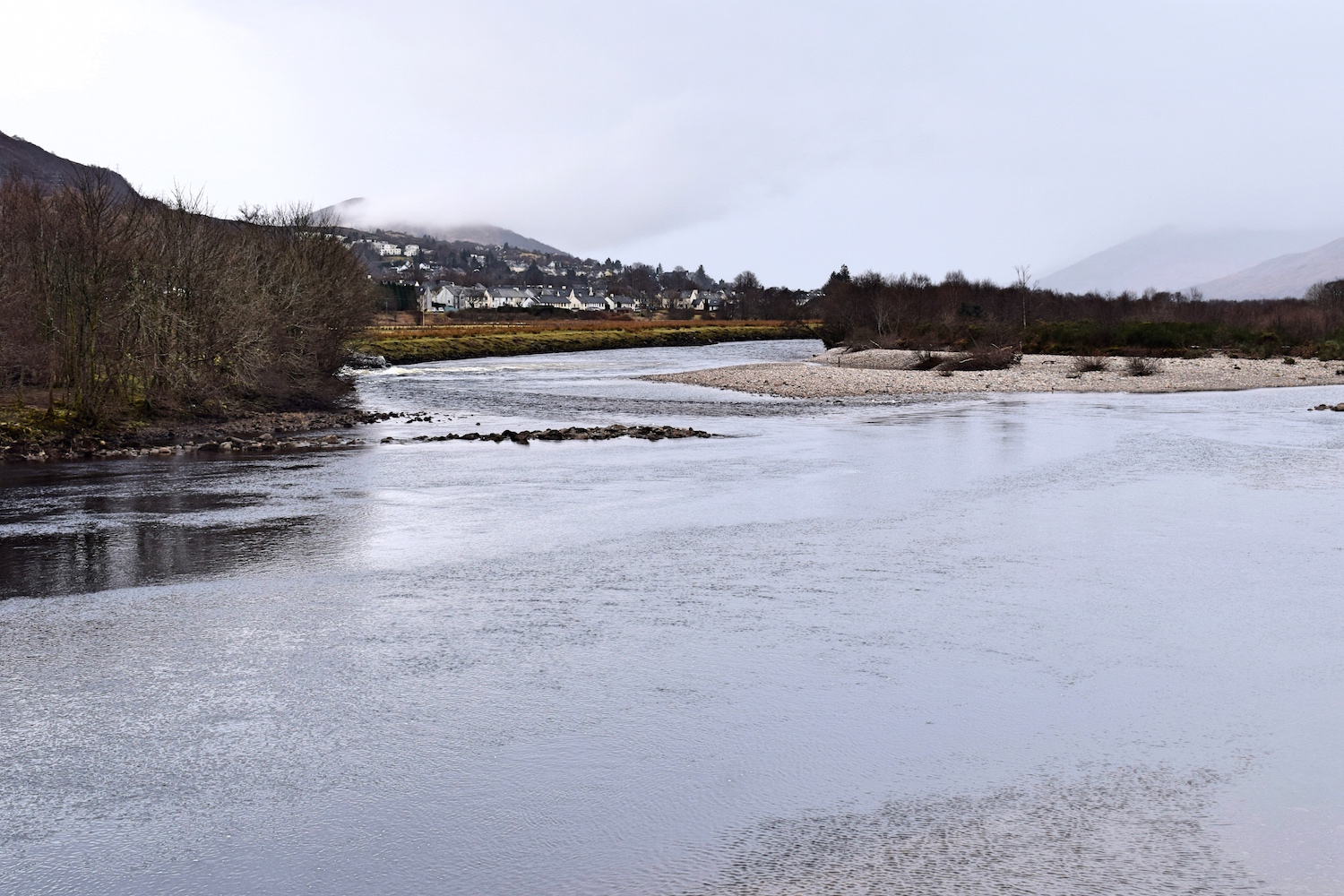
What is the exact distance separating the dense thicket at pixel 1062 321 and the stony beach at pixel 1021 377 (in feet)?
14.9

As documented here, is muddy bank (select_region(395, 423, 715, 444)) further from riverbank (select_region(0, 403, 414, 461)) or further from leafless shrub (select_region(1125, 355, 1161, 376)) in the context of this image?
leafless shrub (select_region(1125, 355, 1161, 376))

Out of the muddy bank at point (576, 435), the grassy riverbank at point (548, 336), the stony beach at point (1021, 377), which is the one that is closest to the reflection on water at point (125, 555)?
the muddy bank at point (576, 435)

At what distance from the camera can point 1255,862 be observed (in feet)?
19.1

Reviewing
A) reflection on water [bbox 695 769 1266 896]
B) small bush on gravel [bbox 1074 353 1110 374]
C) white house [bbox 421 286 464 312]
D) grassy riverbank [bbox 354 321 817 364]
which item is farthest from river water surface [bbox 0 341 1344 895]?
white house [bbox 421 286 464 312]

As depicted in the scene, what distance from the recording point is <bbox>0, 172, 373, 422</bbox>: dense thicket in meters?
28.6

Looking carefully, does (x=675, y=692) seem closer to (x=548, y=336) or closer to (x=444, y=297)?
(x=548, y=336)

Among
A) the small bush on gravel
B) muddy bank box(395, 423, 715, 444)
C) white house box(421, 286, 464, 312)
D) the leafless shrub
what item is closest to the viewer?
muddy bank box(395, 423, 715, 444)

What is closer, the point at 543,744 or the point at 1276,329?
the point at 543,744

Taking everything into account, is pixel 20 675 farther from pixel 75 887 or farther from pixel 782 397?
pixel 782 397

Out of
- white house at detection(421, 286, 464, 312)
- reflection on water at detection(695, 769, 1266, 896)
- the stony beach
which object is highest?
white house at detection(421, 286, 464, 312)

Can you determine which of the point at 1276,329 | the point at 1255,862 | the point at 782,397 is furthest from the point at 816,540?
the point at 1276,329

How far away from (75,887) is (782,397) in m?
41.7

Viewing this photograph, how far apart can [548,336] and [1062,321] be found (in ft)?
144

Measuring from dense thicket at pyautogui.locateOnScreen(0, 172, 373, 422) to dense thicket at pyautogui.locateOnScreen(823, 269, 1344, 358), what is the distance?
43.1m
